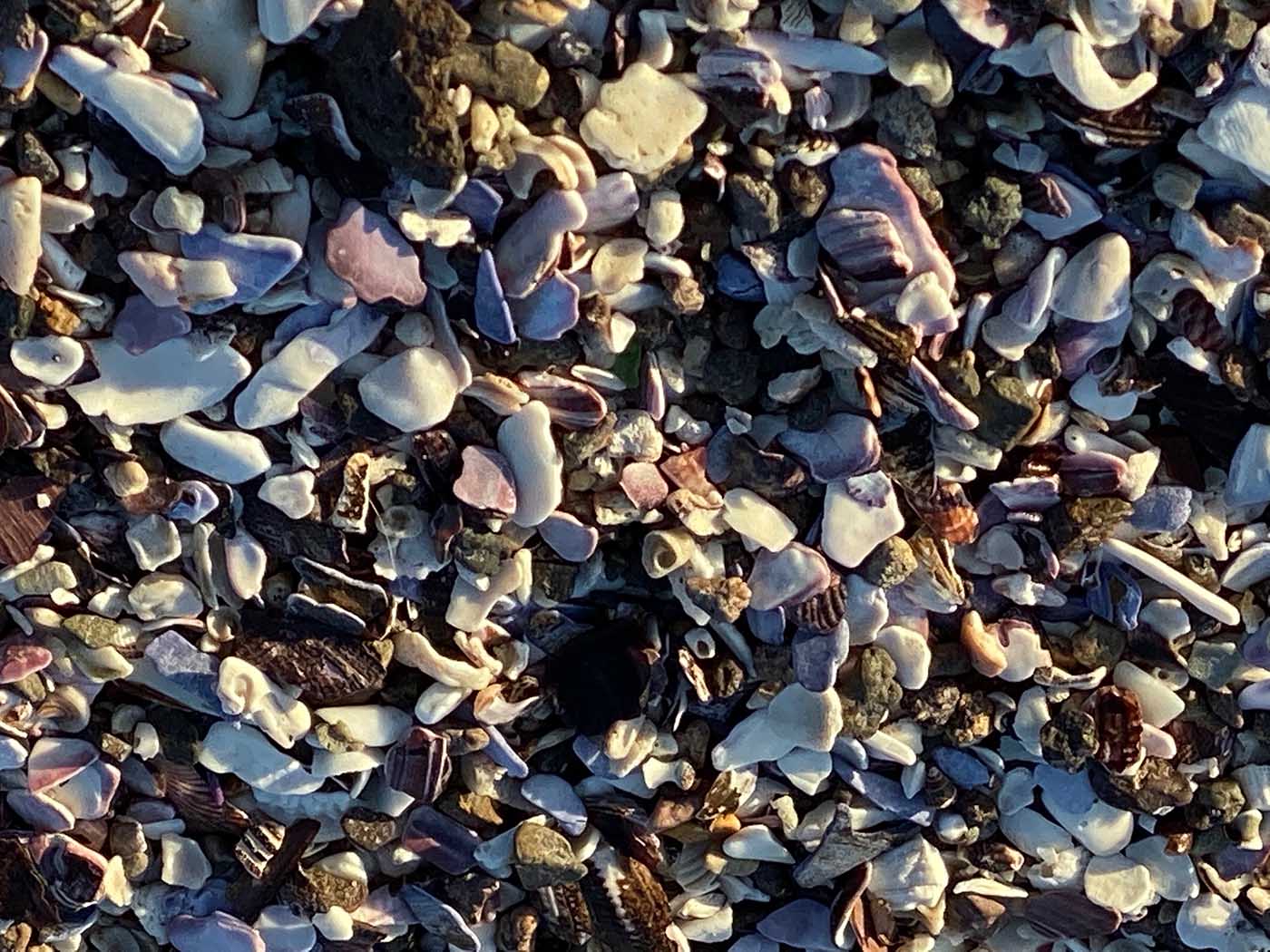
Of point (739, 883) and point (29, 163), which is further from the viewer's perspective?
point (739, 883)

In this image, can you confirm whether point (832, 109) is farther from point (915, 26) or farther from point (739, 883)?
point (739, 883)

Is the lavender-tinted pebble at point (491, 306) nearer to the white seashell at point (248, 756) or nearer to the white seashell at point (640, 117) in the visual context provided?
the white seashell at point (640, 117)

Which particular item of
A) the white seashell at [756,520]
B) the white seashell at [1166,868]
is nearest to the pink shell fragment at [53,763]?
the white seashell at [756,520]

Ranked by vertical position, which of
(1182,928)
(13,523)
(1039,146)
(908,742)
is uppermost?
(1039,146)

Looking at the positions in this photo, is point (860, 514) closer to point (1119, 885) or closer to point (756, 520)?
point (756, 520)

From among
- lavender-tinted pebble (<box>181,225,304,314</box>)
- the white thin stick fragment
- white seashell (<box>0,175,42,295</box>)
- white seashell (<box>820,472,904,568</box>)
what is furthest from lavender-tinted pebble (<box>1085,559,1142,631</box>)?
white seashell (<box>0,175,42,295</box>)

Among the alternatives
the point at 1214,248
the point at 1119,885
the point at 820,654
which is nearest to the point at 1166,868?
the point at 1119,885

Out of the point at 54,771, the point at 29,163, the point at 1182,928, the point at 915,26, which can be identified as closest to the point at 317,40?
the point at 29,163
